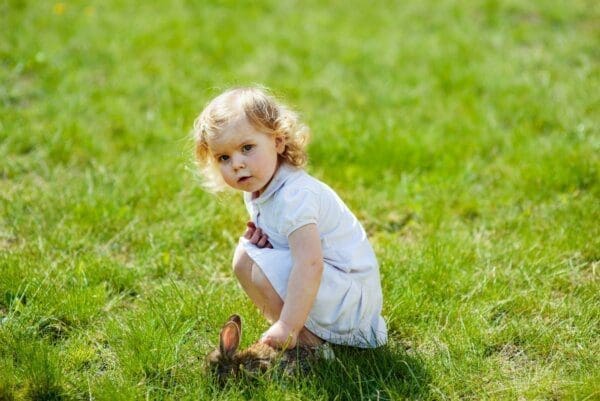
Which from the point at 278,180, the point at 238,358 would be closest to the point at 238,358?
the point at 238,358

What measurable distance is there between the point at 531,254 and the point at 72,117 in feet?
9.91

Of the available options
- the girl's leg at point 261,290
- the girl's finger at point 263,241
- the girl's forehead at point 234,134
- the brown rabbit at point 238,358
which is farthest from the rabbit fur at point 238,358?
the girl's forehead at point 234,134

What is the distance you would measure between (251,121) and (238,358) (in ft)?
2.76

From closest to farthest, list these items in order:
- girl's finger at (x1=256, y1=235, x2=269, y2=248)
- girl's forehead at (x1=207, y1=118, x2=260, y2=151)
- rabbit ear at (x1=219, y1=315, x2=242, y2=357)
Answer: rabbit ear at (x1=219, y1=315, x2=242, y2=357), girl's forehead at (x1=207, y1=118, x2=260, y2=151), girl's finger at (x1=256, y1=235, x2=269, y2=248)

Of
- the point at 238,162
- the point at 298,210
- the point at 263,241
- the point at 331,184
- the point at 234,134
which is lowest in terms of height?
the point at 331,184

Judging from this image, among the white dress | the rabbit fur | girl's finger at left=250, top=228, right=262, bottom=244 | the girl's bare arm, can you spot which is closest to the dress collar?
the white dress

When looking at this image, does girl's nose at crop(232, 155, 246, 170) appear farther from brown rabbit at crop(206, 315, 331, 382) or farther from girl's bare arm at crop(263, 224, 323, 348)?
brown rabbit at crop(206, 315, 331, 382)

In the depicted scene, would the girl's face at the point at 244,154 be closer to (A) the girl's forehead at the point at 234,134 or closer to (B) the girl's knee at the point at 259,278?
(A) the girl's forehead at the point at 234,134

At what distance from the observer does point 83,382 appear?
9.33 ft

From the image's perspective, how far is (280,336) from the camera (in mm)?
2771

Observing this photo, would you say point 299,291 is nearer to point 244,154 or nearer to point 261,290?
point 261,290

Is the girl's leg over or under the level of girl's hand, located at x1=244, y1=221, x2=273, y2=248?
under

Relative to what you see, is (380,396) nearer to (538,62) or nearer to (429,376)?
(429,376)

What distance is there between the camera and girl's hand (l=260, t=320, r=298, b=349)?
9.09 ft
